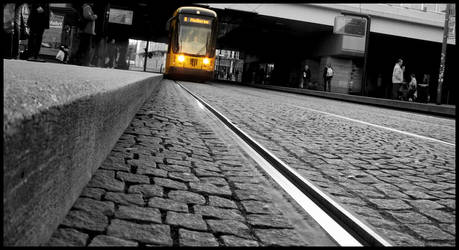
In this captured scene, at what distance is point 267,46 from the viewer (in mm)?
43125

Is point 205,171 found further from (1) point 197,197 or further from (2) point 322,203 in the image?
(2) point 322,203

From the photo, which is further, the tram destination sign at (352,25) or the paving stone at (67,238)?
the tram destination sign at (352,25)

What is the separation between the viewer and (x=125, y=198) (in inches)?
84.5

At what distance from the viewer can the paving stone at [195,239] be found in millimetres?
1661

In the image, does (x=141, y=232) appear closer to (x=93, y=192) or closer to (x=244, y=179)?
(x=93, y=192)

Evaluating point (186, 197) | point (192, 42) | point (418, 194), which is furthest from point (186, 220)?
point (192, 42)

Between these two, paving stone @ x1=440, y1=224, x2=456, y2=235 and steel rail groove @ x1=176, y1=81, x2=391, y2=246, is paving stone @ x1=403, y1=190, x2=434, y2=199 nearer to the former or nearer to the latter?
paving stone @ x1=440, y1=224, x2=456, y2=235

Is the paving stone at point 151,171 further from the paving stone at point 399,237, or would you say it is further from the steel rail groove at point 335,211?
the paving stone at point 399,237

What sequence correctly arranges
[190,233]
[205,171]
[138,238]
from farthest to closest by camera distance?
[205,171]
[190,233]
[138,238]

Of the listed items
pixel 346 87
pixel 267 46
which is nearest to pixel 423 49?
pixel 346 87

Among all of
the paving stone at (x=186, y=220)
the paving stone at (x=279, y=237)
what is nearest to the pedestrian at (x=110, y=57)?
the paving stone at (x=186, y=220)

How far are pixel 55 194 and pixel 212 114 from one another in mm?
5395

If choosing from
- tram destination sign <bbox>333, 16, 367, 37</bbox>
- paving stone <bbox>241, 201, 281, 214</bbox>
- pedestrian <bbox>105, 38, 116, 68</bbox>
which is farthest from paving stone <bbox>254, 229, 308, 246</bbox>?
pedestrian <bbox>105, 38, 116, 68</bbox>

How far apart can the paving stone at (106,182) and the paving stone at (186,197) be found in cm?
27
